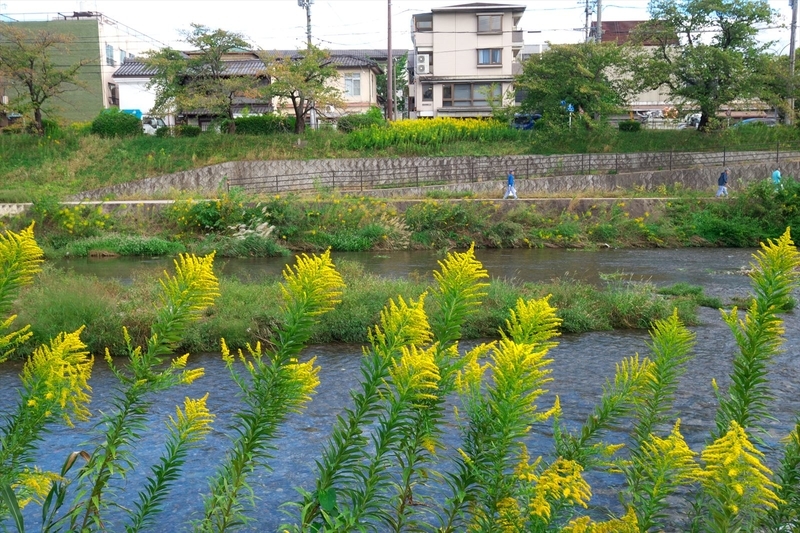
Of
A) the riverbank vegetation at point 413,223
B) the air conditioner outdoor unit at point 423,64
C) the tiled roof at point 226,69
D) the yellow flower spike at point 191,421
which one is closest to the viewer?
the yellow flower spike at point 191,421

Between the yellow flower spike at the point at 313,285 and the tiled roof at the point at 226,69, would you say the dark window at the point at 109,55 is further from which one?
the yellow flower spike at the point at 313,285

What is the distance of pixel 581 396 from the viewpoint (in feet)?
30.5

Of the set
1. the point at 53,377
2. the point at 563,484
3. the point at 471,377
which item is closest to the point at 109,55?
the point at 53,377

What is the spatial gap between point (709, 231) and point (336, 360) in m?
17.5

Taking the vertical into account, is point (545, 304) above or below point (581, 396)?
above

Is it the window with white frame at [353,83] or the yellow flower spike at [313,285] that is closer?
the yellow flower spike at [313,285]

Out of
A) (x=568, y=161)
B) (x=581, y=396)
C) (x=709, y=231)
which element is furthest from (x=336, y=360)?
(x=568, y=161)

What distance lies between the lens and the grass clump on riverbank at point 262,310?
452 inches

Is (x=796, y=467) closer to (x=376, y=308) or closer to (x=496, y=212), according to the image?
(x=376, y=308)

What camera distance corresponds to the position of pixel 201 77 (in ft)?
115

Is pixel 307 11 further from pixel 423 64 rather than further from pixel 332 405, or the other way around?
pixel 332 405

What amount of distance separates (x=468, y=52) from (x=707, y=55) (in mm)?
15748

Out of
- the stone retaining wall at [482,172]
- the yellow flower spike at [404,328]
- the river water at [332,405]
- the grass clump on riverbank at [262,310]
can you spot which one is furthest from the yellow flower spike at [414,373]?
the stone retaining wall at [482,172]

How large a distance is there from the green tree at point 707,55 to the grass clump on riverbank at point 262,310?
21177 mm
